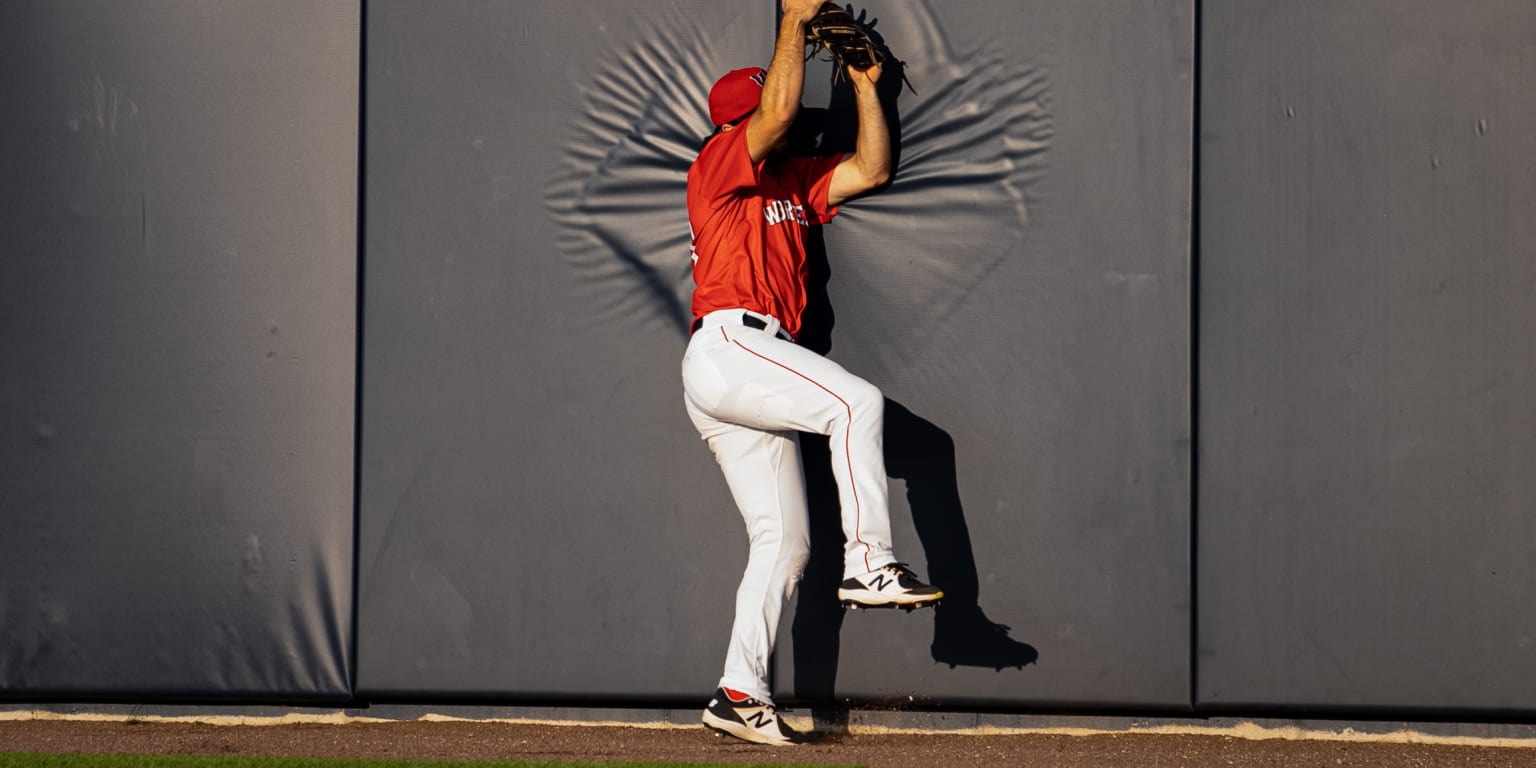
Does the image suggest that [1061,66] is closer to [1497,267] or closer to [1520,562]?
[1497,267]

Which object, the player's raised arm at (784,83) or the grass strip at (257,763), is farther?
the player's raised arm at (784,83)

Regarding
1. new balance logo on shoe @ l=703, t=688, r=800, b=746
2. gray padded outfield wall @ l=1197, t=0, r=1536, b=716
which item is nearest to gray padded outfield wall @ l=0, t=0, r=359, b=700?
new balance logo on shoe @ l=703, t=688, r=800, b=746

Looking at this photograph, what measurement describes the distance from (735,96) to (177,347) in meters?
1.93

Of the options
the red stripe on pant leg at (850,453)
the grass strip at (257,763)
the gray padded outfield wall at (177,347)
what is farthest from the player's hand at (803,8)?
the grass strip at (257,763)

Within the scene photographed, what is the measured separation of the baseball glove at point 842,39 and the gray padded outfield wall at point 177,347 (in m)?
1.50

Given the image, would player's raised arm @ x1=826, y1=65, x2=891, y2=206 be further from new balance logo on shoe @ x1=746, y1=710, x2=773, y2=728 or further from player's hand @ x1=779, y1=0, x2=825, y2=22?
new balance logo on shoe @ x1=746, y1=710, x2=773, y2=728

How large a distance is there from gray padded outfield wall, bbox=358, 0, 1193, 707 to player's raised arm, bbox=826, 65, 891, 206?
116 mm

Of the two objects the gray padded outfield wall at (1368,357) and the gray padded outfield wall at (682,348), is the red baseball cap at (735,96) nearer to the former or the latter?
the gray padded outfield wall at (682,348)

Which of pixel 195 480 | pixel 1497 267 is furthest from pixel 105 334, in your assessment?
pixel 1497 267

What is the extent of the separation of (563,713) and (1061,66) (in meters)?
2.50

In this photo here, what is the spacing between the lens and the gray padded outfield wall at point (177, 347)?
3961 millimetres

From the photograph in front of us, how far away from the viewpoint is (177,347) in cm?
400

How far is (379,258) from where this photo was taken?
3977 mm

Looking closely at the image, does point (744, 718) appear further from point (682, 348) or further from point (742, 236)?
point (742, 236)
